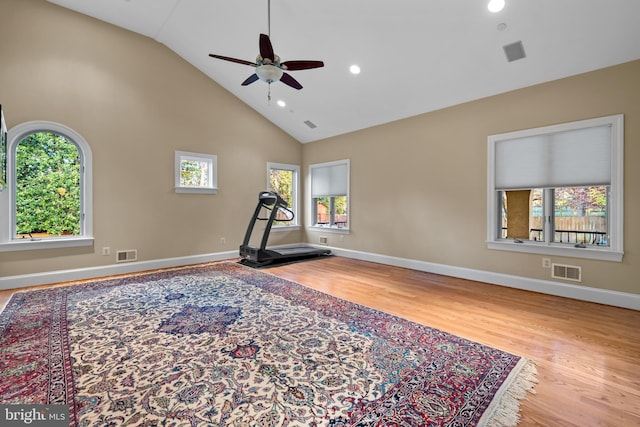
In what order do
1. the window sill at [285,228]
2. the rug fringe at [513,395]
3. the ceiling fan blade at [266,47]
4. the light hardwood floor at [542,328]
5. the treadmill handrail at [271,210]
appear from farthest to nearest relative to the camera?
the window sill at [285,228]
the treadmill handrail at [271,210]
the ceiling fan blade at [266,47]
the light hardwood floor at [542,328]
the rug fringe at [513,395]

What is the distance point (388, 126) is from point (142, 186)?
4.87 m

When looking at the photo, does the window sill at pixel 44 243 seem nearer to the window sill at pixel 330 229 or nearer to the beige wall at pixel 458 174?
the window sill at pixel 330 229

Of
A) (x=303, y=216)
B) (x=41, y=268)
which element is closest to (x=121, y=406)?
(x=41, y=268)

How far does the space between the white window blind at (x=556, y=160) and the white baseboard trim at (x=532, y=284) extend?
1.35 m

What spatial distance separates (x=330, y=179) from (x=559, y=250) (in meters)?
4.64

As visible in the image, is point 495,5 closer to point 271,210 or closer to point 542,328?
point 542,328

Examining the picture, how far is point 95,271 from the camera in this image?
16.3ft

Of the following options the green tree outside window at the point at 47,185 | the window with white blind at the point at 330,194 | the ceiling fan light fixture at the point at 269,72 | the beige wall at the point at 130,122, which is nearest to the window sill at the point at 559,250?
the window with white blind at the point at 330,194

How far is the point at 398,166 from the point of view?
5891 millimetres

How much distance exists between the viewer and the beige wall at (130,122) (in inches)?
174

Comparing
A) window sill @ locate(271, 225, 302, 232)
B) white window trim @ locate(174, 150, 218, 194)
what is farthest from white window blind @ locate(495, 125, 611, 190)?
white window trim @ locate(174, 150, 218, 194)

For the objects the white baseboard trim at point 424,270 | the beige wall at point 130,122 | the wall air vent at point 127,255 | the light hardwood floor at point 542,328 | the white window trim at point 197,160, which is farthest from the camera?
the white window trim at point 197,160

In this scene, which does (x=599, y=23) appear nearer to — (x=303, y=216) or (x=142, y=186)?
(x=303, y=216)

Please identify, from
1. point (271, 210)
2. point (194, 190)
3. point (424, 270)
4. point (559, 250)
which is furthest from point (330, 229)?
point (559, 250)
